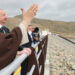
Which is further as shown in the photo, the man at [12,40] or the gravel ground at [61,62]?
the gravel ground at [61,62]

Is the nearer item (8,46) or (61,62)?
(8,46)

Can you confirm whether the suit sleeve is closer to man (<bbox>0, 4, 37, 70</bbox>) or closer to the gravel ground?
man (<bbox>0, 4, 37, 70</bbox>)

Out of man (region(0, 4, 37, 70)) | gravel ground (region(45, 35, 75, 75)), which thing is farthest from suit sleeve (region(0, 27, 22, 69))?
gravel ground (region(45, 35, 75, 75))

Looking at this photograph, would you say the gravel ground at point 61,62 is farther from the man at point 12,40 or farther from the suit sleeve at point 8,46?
the suit sleeve at point 8,46

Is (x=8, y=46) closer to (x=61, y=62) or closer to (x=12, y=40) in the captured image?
(x=12, y=40)

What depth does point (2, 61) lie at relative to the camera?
1702 mm

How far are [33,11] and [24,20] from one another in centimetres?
12

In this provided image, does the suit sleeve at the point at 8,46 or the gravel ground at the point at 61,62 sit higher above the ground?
the suit sleeve at the point at 8,46

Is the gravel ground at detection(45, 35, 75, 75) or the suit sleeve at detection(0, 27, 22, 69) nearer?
the suit sleeve at detection(0, 27, 22, 69)

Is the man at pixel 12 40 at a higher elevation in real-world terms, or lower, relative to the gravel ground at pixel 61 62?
higher

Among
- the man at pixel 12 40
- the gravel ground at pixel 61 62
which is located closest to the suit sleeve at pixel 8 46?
the man at pixel 12 40

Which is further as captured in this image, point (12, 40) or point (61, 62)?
point (61, 62)

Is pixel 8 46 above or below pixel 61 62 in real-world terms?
above

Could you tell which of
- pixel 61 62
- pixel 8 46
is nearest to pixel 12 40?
pixel 8 46
